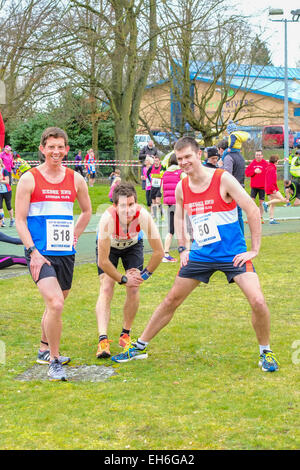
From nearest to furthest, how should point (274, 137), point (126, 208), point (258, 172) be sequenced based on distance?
point (126, 208) < point (258, 172) < point (274, 137)

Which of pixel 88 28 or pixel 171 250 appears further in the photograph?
pixel 88 28

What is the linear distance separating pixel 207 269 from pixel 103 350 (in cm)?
Answer: 127

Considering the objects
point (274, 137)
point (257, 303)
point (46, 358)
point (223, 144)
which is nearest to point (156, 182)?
point (223, 144)

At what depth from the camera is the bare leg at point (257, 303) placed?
5.43 meters

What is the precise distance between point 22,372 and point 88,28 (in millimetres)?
19417

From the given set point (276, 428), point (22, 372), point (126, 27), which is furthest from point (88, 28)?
point (276, 428)

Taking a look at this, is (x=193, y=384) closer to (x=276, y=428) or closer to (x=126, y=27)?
(x=276, y=428)

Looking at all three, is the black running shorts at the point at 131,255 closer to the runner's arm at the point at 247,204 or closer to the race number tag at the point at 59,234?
the race number tag at the point at 59,234

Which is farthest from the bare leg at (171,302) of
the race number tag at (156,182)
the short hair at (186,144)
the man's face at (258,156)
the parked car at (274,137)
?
the parked car at (274,137)

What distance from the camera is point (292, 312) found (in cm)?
773

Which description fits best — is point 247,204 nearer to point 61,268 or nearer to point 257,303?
point 257,303

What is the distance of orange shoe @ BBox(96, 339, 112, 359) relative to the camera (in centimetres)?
612

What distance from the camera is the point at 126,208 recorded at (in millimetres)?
5863

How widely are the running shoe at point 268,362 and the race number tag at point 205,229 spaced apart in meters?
1.04
